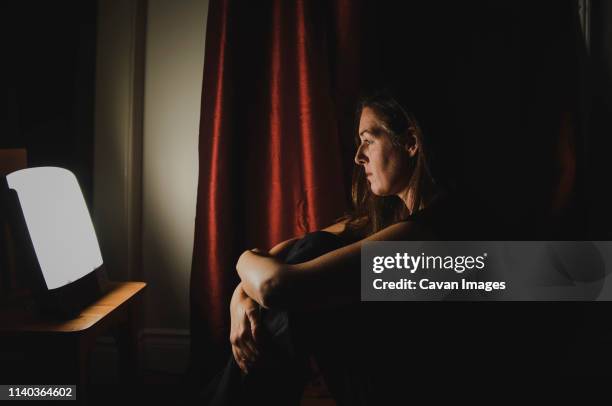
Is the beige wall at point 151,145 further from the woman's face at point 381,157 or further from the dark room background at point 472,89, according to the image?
the woman's face at point 381,157

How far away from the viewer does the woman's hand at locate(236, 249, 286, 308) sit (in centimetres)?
98

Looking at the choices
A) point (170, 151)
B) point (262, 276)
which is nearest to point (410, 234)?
point (262, 276)

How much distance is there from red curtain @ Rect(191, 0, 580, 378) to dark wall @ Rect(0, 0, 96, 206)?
0.50m

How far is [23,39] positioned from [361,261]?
1532mm

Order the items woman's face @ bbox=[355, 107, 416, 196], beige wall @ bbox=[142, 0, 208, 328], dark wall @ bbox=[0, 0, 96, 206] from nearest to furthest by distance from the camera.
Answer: woman's face @ bbox=[355, 107, 416, 196] < dark wall @ bbox=[0, 0, 96, 206] < beige wall @ bbox=[142, 0, 208, 328]

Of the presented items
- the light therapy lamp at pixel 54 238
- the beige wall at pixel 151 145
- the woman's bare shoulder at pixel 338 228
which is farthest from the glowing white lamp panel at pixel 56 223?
Result: the woman's bare shoulder at pixel 338 228

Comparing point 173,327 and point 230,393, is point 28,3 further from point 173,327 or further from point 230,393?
point 230,393

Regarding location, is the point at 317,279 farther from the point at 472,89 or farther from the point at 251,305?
the point at 472,89

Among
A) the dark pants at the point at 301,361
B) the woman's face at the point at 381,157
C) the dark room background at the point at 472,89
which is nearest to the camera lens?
the dark pants at the point at 301,361

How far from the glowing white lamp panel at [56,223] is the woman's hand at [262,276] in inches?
18.0

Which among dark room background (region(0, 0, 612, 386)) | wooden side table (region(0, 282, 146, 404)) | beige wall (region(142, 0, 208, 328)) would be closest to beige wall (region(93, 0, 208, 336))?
beige wall (region(142, 0, 208, 328))

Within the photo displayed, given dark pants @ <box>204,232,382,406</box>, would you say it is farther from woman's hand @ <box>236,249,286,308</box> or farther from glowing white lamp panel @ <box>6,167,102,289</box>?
glowing white lamp panel @ <box>6,167,102,289</box>

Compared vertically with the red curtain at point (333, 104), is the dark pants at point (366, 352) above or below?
below

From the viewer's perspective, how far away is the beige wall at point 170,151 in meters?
1.76
